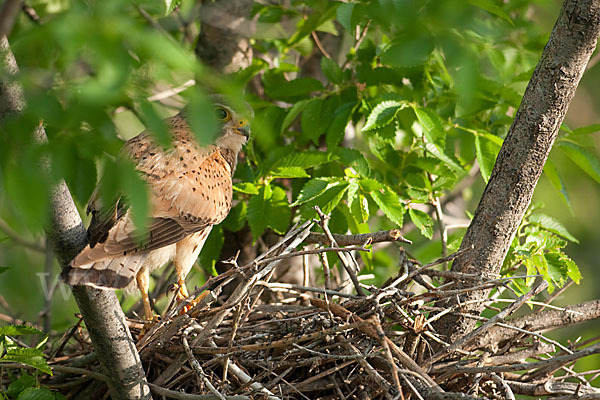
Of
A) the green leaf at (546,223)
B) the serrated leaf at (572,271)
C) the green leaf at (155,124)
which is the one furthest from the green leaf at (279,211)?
the green leaf at (155,124)

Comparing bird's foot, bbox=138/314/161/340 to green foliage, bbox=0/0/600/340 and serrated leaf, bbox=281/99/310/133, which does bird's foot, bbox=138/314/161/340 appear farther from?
serrated leaf, bbox=281/99/310/133

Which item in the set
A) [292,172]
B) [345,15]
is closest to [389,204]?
[292,172]

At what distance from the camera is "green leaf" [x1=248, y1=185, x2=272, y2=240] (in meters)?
3.57

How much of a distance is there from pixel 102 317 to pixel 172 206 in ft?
3.07

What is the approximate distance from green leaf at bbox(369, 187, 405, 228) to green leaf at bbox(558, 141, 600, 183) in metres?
0.94

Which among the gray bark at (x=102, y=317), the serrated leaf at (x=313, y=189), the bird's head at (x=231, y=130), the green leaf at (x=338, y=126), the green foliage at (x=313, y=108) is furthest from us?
the bird's head at (x=231, y=130)

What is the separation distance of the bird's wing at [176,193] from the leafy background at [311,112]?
19 centimetres

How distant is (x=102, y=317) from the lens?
254 centimetres

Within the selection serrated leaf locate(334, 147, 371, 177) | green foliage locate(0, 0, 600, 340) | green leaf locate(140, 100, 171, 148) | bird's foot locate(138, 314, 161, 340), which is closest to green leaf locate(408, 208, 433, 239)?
green foliage locate(0, 0, 600, 340)

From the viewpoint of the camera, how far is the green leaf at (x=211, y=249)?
3.97 meters

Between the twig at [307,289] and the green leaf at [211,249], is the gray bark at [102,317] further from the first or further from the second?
the green leaf at [211,249]

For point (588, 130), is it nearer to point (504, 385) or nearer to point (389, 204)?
point (389, 204)

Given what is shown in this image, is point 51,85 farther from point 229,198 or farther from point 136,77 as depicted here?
point 229,198

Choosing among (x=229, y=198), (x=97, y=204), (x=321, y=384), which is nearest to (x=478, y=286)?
(x=321, y=384)
